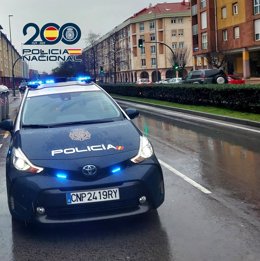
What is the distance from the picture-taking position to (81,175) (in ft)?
15.0

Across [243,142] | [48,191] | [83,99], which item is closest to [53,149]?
[48,191]

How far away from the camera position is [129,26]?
104438mm

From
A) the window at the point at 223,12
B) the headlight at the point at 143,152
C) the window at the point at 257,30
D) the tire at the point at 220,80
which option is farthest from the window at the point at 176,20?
the headlight at the point at 143,152

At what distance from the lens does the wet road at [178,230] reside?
4.17 meters

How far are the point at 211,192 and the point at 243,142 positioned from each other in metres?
4.94

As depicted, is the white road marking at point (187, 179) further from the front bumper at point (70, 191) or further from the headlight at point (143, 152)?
the front bumper at point (70, 191)

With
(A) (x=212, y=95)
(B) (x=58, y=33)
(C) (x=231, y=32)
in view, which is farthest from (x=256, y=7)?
(A) (x=212, y=95)

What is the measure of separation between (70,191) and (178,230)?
1.17 meters

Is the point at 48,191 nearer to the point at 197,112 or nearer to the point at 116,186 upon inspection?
the point at 116,186

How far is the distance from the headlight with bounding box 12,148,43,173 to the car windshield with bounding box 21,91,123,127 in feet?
3.08

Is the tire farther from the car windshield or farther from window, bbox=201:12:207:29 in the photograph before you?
Answer: the car windshield

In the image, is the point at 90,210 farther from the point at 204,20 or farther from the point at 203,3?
the point at 203,3

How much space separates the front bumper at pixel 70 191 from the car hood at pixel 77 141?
29cm

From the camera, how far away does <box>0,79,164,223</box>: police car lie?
449cm
